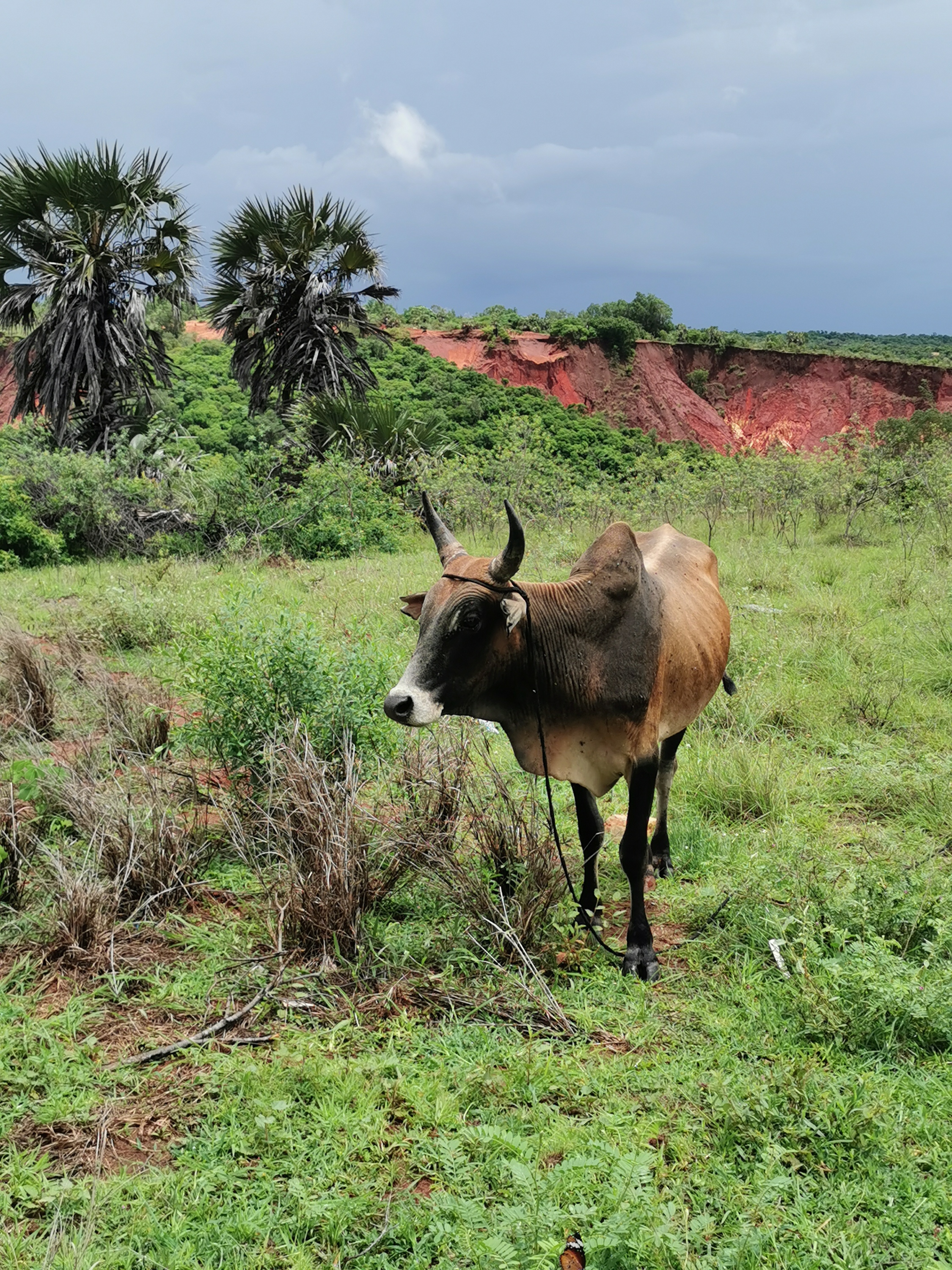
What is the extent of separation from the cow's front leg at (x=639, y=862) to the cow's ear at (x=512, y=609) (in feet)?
2.62

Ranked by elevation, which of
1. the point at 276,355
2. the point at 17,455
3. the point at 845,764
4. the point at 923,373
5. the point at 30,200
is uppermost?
the point at 923,373

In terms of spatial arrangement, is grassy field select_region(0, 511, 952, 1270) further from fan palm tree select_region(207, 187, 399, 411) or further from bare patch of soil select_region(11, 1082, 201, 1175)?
fan palm tree select_region(207, 187, 399, 411)

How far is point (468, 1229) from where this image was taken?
2.12 meters


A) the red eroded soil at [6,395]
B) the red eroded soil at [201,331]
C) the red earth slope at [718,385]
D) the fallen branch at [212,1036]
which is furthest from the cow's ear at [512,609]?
the red eroded soil at [201,331]

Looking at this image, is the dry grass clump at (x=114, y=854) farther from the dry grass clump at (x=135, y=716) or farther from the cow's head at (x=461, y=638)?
the cow's head at (x=461, y=638)

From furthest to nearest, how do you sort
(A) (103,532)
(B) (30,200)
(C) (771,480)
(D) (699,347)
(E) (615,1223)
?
(D) (699,347) → (C) (771,480) → (B) (30,200) → (A) (103,532) → (E) (615,1223)

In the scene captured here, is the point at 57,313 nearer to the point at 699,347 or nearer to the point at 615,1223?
the point at 615,1223

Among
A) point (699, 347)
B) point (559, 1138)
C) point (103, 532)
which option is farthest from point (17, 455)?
point (699, 347)

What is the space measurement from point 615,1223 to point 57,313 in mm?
18420

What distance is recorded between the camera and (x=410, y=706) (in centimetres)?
279

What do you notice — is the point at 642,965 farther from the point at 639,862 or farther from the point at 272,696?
the point at 272,696

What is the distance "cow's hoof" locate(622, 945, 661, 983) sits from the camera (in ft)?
10.9

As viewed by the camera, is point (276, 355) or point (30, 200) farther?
point (276, 355)

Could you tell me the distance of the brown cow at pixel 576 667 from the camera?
9.71ft
